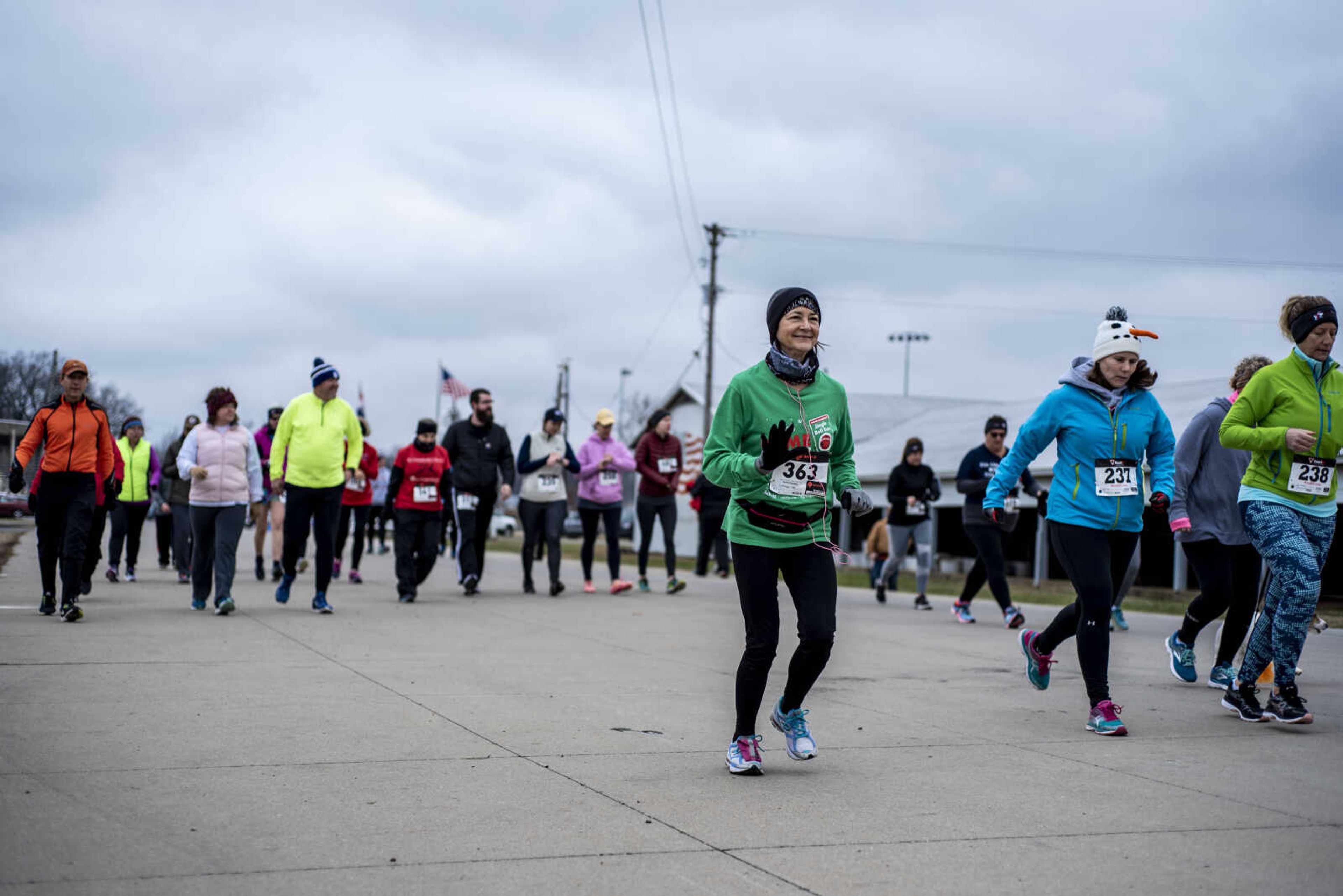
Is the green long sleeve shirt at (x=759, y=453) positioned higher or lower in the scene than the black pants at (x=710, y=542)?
higher

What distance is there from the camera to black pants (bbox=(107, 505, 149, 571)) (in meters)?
14.4

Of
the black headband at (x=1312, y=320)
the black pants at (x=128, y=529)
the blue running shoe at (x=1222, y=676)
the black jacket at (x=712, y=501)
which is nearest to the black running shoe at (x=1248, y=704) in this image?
the blue running shoe at (x=1222, y=676)

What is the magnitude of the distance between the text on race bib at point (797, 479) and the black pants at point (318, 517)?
682 centimetres

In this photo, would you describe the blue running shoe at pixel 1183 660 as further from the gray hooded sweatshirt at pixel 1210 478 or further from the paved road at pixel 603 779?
the gray hooded sweatshirt at pixel 1210 478

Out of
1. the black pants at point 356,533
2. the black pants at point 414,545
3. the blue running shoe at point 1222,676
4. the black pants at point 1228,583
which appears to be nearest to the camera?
the black pants at point 1228,583

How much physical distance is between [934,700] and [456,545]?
46.4ft

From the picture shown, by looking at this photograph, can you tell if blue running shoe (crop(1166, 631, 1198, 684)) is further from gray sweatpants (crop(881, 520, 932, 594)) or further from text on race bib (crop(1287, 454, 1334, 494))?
gray sweatpants (crop(881, 520, 932, 594))

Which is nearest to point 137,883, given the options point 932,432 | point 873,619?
point 873,619

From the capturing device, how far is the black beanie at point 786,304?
16.8 ft

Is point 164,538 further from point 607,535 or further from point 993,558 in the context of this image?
point 993,558

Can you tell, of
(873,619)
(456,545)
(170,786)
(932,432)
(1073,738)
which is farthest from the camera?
(932,432)

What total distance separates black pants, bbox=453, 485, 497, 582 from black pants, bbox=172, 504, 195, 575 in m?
2.77

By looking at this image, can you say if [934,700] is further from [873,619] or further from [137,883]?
[873,619]

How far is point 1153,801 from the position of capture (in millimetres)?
4484
